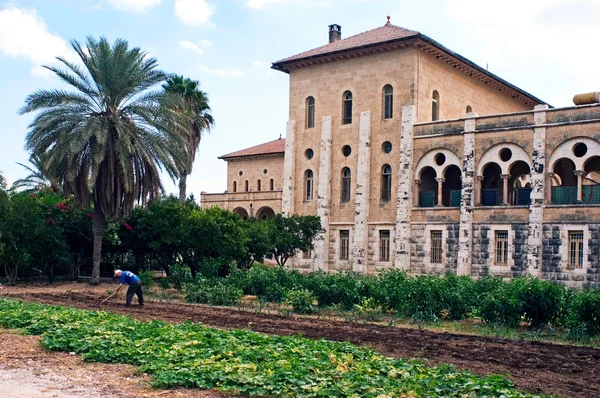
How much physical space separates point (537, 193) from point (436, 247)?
6.26 metres

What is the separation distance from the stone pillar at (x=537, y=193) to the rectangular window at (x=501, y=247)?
1358mm

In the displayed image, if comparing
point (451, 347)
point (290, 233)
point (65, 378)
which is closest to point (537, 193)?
point (290, 233)

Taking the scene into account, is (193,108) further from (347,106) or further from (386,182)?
(386,182)

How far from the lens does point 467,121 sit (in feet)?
115

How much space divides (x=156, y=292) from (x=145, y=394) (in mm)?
18497

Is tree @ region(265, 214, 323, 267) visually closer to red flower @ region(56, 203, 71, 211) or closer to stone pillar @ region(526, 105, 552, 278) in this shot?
red flower @ region(56, 203, 71, 211)

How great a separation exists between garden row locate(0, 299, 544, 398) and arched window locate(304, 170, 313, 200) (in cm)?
2883

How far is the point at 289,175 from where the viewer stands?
43281 millimetres

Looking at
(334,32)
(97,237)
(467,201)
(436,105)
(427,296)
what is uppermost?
(334,32)

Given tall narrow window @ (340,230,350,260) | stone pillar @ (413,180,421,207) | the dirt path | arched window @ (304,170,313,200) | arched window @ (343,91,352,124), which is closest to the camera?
the dirt path

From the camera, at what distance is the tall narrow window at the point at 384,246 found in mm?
38344

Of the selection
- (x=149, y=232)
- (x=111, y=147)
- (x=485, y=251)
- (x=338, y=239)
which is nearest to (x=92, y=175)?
(x=111, y=147)

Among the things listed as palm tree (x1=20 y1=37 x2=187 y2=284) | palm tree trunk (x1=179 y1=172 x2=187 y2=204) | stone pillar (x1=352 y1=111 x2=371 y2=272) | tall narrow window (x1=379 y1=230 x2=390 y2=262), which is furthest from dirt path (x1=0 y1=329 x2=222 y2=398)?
palm tree trunk (x1=179 y1=172 x2=187 y2=204)

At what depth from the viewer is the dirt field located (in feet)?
34.8
